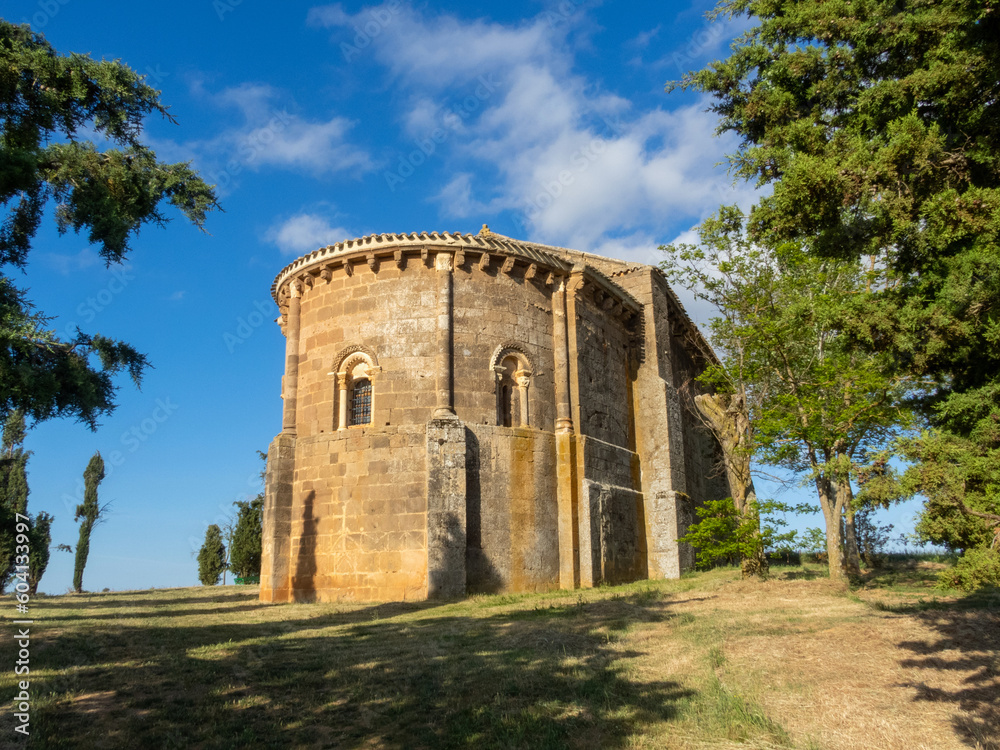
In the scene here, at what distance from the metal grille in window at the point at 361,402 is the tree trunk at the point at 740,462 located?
830 centimetres

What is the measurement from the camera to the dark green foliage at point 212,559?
95.0ft

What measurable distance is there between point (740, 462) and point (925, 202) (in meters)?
10.6

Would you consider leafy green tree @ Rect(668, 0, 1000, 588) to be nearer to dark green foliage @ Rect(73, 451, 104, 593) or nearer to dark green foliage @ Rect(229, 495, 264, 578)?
dark green foliage @ Rect(229, 495, 264, 578)

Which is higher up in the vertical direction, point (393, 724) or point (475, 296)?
point (475, 296)

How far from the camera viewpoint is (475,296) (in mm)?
16344

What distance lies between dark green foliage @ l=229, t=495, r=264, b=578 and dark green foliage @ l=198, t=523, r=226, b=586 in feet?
6.06

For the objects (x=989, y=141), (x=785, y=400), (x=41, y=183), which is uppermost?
(x=41, y=183)

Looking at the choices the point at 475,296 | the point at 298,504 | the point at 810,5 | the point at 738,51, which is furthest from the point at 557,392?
the point at 810,5

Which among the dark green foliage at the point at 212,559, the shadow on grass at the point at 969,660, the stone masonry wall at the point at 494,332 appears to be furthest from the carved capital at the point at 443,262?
the dark green foliage at the point at 212,559

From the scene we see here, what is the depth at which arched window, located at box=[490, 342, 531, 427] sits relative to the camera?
16.4 meters

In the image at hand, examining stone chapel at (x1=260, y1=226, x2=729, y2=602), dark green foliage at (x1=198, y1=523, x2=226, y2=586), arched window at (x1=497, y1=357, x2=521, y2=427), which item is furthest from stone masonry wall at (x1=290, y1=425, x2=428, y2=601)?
dark green foliage at (x1=198, y1=523, x2=226, y2=586)

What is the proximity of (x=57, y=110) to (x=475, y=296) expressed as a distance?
857 centimetres

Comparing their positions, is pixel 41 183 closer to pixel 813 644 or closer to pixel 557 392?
pixel 557 392

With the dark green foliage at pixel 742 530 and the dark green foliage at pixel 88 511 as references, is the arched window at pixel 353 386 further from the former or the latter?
the dark green foliage at pixel 88 511
